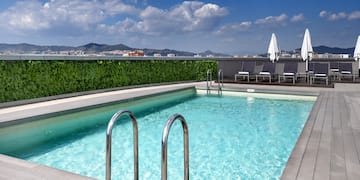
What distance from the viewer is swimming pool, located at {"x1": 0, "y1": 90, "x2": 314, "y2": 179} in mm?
3928

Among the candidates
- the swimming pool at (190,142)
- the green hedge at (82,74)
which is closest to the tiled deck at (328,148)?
the swimming pool at (190,142)

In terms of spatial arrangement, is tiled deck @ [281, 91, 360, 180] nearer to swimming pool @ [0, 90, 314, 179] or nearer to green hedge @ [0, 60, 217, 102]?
swimming pool @ [0, 90, 314, 179]

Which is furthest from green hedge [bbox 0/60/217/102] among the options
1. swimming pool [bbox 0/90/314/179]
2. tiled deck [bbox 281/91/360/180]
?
tiled deck [bbox 281/91/360/180]

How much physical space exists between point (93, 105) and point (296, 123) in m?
4.96

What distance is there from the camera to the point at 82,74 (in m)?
9.67

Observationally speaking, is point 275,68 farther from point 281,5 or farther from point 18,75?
point 281,5

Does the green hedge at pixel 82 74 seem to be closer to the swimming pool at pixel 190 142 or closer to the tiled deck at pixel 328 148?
the swimming pool at pixel 190 142

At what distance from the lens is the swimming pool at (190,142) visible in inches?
155

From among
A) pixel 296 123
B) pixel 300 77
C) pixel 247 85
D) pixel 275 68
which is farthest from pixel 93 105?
pixel 300 77

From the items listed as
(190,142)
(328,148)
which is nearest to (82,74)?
(190,142)

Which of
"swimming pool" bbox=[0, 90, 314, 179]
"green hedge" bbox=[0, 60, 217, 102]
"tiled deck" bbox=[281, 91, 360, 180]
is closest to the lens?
"tiled deck" bbox=[281, 91, 360, 180]

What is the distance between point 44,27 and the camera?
69.4 feet

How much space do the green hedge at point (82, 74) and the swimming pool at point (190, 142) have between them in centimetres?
224

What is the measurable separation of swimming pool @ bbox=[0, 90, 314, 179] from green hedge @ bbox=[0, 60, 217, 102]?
7.35ft
